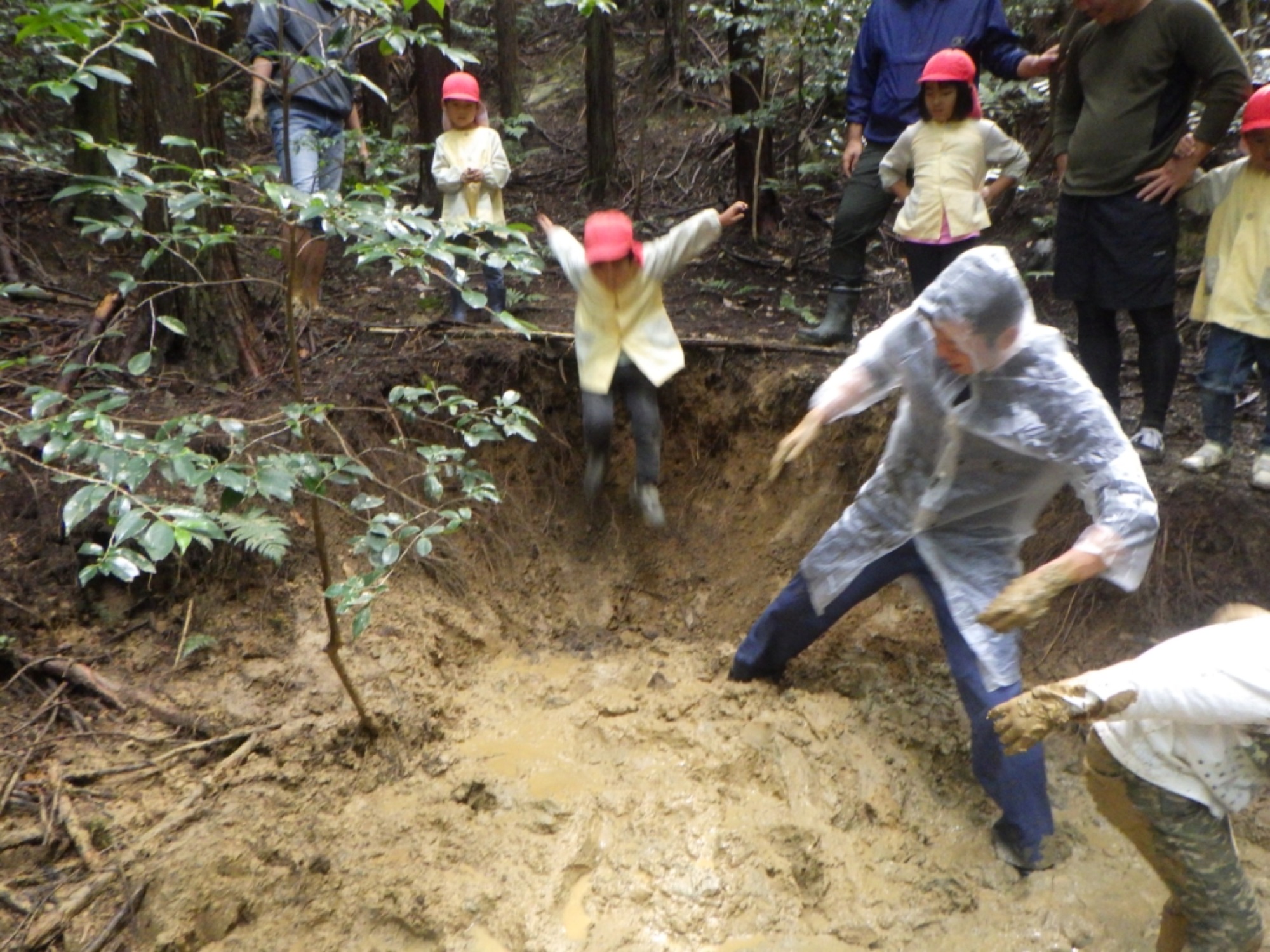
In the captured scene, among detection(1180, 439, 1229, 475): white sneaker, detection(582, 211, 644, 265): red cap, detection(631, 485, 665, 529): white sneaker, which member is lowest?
detection(631, 485, 665, 529): white sneaker

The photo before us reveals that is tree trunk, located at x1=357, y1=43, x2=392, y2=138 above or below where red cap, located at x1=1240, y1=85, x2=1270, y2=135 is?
below

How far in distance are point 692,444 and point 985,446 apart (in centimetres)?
241

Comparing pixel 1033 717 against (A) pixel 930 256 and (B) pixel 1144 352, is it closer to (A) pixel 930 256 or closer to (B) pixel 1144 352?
(B) pixel 1144 352

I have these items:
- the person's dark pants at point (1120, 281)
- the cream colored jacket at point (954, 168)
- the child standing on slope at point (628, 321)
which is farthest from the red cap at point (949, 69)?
the child standing on slope at point (628, 321)

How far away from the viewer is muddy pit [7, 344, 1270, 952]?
10.4 feet

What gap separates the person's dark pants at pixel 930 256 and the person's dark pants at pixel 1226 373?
44.1 inches

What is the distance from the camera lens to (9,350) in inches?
187

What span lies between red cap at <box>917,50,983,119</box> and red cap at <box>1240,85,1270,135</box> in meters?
1.08

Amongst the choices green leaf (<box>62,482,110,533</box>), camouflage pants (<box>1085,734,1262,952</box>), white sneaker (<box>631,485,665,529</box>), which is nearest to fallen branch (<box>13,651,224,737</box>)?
green leaf (<box>62,482,110,533</box>)

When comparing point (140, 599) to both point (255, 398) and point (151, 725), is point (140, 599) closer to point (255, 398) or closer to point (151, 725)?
point (151, 725)

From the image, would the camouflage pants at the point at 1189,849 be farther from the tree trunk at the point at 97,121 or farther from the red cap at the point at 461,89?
the tree trunk at the point at 97,121

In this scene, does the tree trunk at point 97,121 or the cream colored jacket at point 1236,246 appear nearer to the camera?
the cream colored jacket at point 1236,246

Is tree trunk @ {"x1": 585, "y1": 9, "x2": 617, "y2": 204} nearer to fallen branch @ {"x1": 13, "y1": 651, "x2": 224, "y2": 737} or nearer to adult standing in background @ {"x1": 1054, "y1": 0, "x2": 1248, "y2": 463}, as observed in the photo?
adult standing in background @ {"x1": 1054, "y1": 0, "x2": 1248, "y2": 463}

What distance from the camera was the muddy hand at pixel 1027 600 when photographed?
2498 mm
